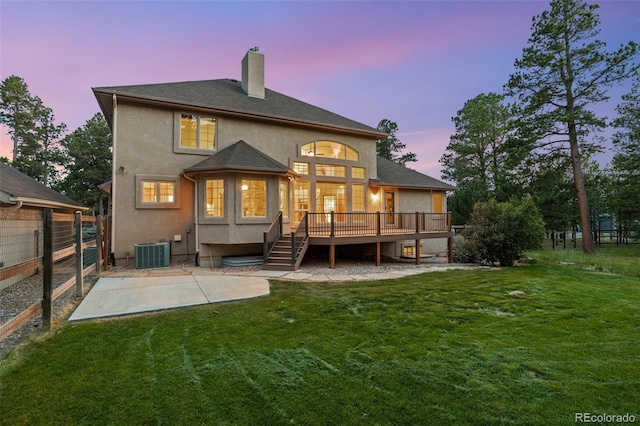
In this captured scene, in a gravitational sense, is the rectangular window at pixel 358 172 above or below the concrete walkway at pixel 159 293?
above

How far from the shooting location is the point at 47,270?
4.29 metres

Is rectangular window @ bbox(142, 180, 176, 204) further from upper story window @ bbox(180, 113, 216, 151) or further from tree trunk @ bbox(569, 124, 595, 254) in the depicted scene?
tree trunk @ bbox(569, 124, 595, 254)

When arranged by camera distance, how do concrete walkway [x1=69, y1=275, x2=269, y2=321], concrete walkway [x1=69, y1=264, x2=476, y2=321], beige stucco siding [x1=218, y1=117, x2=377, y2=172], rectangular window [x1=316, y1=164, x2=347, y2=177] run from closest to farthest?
concrete walkway [x1=69, y1=275, x2=269, y2=321], concrete walkway [x1=69, y1=264, x2=476, y2=321], beige stucco siding [x1=218, y1=117, x2=377, y2=172], rectangular window [x1=316, y1=164, x2=347, y2=177]

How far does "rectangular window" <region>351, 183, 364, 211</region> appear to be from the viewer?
14.7 m

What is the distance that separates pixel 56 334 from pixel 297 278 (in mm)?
5232

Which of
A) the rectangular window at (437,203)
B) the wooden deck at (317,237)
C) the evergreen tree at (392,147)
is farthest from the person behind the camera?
the evergreen tree at (392,147)

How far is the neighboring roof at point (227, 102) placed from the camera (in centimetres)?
1045

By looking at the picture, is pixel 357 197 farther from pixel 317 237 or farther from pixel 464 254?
pixel 464 254

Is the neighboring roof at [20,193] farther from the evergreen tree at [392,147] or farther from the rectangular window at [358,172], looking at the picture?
the evergreen tree at [392,147]

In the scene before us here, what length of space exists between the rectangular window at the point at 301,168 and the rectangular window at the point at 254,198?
282 centimetres

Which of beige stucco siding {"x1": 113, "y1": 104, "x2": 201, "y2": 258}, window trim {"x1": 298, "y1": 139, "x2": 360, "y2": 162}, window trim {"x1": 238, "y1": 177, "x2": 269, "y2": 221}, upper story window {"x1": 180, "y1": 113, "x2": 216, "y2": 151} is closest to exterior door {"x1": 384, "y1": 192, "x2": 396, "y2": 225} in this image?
window trim {"x1": 298, "y1": 139, "x2": 360, "y2": 162}

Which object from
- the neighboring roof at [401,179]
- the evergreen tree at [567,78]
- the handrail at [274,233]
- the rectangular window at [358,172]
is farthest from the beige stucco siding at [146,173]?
the evergreen tree at [567,78]

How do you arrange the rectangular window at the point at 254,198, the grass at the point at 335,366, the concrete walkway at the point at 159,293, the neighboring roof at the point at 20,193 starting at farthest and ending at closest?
the rectangular window at the point at 254,198 → the neighboring roof at the point at 20,193 → the concrete walkway at the point at 159,293 → the grass at the point at 335,366

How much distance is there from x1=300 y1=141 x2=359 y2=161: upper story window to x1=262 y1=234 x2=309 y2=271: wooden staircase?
4625 mm
